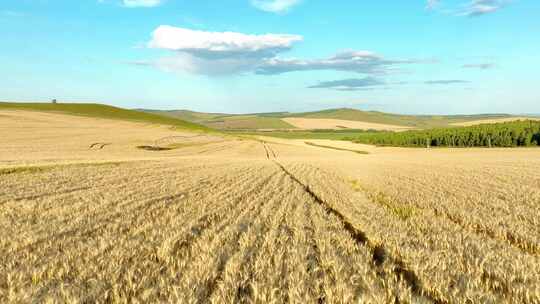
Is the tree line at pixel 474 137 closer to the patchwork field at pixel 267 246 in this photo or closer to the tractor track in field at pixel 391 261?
the patchwork field at pixel 267 246

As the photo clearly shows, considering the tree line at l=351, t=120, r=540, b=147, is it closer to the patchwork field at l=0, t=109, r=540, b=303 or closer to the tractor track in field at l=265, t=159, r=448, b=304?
the patchwork field at l=0, t=109, r=540, b=303

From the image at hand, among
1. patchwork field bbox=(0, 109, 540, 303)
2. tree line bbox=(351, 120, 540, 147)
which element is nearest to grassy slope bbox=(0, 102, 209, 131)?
tree line bbox=(351, 120, 540, 147)

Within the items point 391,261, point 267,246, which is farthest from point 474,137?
point 267,246

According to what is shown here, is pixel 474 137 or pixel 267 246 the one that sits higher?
pixel 267 246

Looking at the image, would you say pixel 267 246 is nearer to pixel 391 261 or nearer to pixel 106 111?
pixel 391 261

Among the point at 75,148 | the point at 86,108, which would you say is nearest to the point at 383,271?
the point at 75,148

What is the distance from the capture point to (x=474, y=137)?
90750mm

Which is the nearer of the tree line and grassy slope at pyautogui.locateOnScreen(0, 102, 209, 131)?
the tree line

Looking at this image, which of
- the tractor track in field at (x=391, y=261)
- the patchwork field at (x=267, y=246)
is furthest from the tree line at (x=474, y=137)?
the tractor track in field at (x=391, y=261)

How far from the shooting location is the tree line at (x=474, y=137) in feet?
274

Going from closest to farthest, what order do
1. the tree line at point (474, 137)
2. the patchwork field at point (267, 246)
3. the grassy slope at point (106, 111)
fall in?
the patchwork field at point (267, 246) < the tree line at point (474, 137) < the grassy slope at point (106, 111)

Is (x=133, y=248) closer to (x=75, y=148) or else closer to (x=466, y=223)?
(x=466, y=223)

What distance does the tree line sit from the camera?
274 feet

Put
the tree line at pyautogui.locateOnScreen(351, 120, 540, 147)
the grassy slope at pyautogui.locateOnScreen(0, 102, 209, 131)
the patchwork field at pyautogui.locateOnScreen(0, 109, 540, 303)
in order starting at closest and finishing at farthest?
1. the patchwork field at pyautogui.locateOnScreen(0, 109, 540, 303)
2. the tree line at pyautogui.locateOnScreen(351, 120, 540, 147)
3. the grassy slope at pyautogui.locateOnScreen(0, 102, 209, 131)
